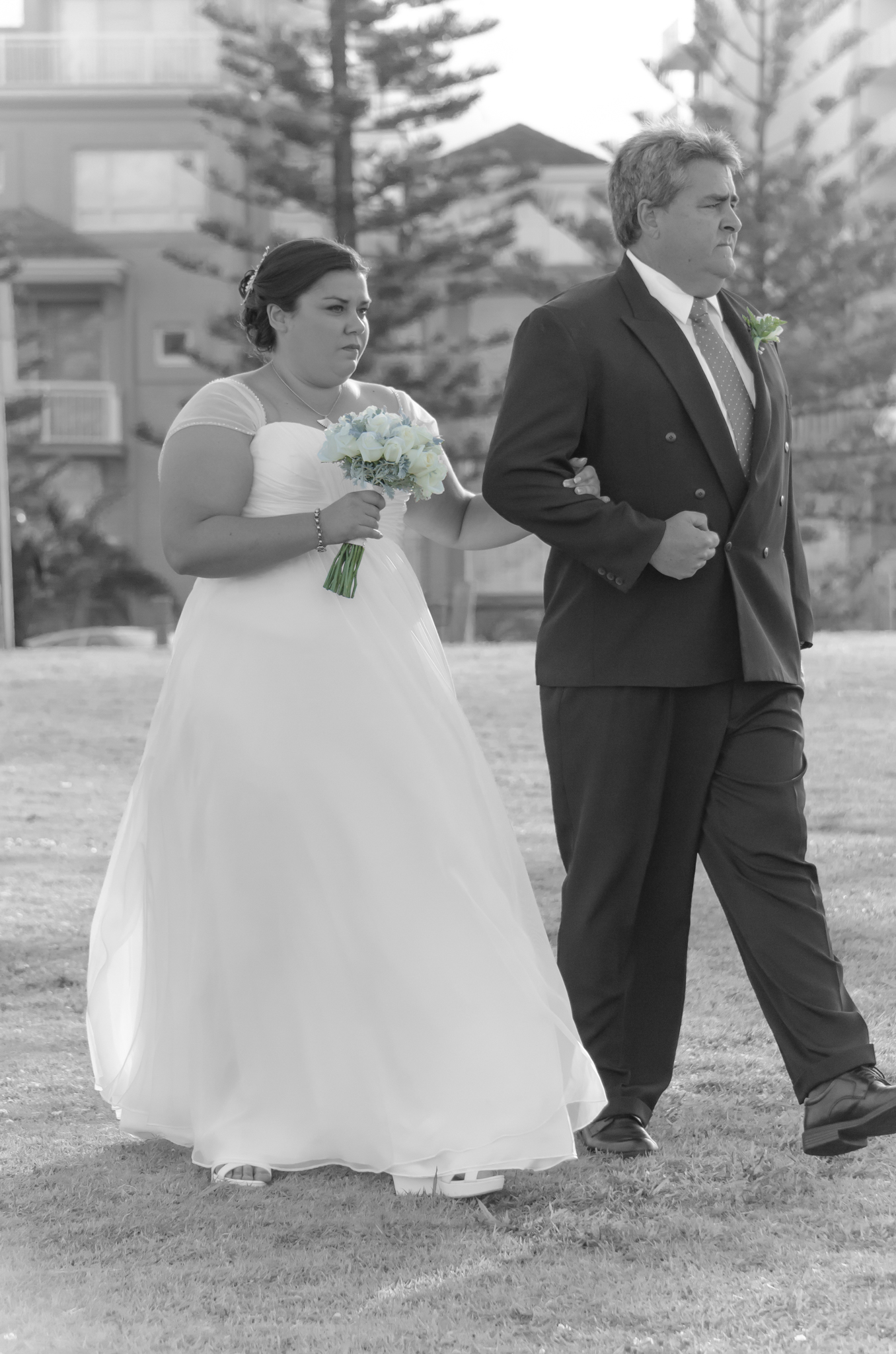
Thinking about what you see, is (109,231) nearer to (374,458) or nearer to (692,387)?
(374,458)

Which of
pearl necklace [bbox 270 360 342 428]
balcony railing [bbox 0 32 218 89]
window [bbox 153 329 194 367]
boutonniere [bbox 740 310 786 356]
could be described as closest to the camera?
boutonniere [bbox 740 310 786 356]

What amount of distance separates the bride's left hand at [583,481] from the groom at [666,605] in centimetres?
3

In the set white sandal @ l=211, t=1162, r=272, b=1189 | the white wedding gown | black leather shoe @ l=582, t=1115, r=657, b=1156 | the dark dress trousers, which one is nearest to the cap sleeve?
the white wedding gown

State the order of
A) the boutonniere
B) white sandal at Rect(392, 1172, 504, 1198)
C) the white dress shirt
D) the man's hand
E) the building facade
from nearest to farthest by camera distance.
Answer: white sandal at Rect(392, 1172, 504, 1198) → the man's hand → the white dress shirt → the boutonniere → the building facade

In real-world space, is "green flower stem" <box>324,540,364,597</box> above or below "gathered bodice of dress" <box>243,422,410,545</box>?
below

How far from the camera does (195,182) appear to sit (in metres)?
37.4

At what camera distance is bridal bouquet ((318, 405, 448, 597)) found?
3.85m

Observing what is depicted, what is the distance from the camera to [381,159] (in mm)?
28812

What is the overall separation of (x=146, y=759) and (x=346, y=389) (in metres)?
0.97

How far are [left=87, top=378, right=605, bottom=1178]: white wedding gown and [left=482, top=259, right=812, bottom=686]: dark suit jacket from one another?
0.41 meters

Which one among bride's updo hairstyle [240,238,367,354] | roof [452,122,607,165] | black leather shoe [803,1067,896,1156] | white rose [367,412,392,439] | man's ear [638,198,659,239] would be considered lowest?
black leather shoe [803,1067,896,1156]

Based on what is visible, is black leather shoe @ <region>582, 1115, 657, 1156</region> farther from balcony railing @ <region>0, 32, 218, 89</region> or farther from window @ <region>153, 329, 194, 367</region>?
balcony railing @ <region>0, 32, 218, 89</region>

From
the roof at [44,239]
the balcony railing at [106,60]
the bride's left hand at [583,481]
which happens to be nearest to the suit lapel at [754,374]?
the bride's left hand at [583,481]

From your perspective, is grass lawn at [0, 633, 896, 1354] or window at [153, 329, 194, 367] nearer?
grass lawn at [0, 633, 896, 1354]
